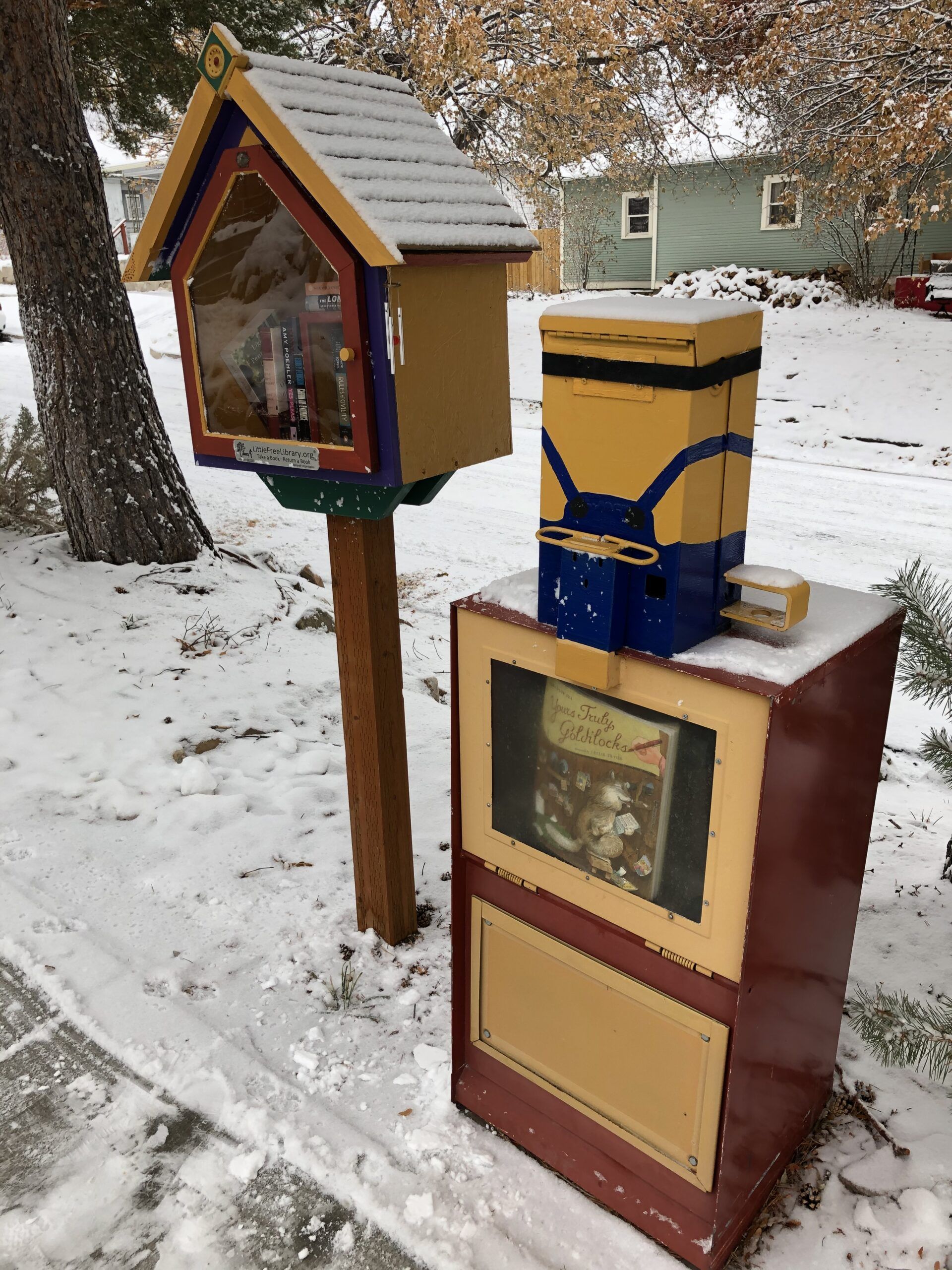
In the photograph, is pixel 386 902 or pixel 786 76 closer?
pixel 386 902

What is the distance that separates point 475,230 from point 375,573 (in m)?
0.93

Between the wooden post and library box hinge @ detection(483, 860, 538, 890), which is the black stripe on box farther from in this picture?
library box hinge @ detection(483, 860, 538, 890)

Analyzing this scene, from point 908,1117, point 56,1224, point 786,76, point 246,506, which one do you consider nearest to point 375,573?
point 56,1224

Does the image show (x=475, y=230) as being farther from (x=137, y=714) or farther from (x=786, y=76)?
(x=786, y=76)

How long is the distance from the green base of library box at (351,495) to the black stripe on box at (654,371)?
64 centimetres

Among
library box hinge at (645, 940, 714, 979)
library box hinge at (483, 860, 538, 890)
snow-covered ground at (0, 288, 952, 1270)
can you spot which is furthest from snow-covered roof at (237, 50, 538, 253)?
snow-covered ground at (0, 288, 952, 1270)

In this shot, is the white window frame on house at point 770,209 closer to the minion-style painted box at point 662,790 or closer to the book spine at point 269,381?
the book spine at point 269,381

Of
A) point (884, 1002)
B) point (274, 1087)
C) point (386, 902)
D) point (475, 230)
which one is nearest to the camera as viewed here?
point (884, 1002)

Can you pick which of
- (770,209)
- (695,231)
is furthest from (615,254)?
(770,209)

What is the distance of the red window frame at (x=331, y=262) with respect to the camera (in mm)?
2193

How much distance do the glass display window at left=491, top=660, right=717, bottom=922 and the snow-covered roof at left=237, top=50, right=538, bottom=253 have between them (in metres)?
1.03

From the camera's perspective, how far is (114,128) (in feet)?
24.5

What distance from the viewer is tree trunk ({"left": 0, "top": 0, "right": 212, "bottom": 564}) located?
4.64 metres

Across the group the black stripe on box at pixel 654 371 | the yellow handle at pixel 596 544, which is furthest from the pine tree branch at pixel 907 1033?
the black stripe on box at pixel 654 371
